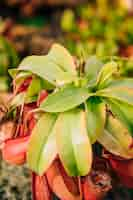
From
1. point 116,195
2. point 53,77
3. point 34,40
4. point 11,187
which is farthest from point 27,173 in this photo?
point 34,40

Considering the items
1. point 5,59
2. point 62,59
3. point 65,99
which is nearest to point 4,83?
point 5,59

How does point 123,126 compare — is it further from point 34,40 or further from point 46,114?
point 34,40

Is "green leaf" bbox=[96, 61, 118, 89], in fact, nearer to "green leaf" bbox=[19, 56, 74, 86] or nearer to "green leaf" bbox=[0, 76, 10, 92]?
"green leaf" bbox=[19, 56, 74, 86]

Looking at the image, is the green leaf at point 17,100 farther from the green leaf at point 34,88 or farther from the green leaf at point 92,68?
the green leaf at point 92,68

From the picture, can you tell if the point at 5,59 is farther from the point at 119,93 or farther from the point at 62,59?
the point at 119,93

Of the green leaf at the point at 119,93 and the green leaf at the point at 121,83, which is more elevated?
the green leaf at the point at 121,83

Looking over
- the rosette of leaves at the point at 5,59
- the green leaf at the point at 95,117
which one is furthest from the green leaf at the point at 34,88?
the rosette of leaves at the point at 5,59
